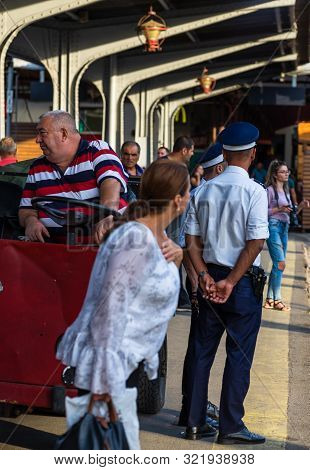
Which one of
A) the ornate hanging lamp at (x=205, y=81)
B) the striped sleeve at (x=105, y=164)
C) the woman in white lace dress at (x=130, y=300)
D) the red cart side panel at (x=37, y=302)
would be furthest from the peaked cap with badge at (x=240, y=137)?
the ornate hanging lamp at (x=205, y=81)

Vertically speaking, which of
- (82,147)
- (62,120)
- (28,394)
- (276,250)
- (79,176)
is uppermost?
(62,120)

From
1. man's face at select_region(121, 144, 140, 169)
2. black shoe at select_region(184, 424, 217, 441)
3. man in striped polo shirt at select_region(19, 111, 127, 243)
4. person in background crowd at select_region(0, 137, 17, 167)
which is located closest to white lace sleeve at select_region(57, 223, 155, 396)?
man in striped polo shirt at select_region(19, 111, 127, 243)

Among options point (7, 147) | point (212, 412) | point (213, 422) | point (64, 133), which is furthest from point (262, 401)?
point (7, 147)

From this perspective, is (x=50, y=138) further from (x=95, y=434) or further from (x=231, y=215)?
(x=95, y=434)

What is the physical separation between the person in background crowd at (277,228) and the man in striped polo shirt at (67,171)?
575 cm

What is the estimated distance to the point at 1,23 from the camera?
1341 centimetres

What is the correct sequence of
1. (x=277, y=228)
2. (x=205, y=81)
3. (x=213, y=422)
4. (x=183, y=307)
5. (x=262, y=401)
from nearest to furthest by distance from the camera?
(x=213, y=422) → (x=262, y=401) → (x=183, y=307) → (x=277, y=228) → (x=205, y=81)

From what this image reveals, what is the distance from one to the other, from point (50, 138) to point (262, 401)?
8.40 ft

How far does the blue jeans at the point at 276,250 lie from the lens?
11688 millimetres

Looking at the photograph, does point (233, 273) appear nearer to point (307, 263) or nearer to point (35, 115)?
point (307, 263)

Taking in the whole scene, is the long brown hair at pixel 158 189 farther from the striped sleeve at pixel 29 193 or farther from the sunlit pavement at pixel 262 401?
the sunlit pavement at pixel 262 401

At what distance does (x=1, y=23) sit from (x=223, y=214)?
8268 millimetres

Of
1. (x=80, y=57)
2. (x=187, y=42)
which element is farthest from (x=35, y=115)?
(x=80, y=57)

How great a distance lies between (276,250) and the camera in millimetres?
11734
